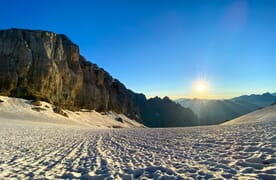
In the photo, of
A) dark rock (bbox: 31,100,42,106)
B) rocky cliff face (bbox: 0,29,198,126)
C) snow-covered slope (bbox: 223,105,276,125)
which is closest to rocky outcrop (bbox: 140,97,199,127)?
rocky cliff face (bbox: 0,29,198,126)

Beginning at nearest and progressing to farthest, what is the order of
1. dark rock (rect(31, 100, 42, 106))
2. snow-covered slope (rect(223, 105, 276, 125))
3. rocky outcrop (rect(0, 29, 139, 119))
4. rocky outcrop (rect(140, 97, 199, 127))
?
snow-covered slope (rect(223, 105, 276, 125))
dark rock (rect(31, 100, 42, 106))
rocky outcrop (rect(0, 29, 139, 119))
rocky outcrop (rect(140, 97, 199, 127))

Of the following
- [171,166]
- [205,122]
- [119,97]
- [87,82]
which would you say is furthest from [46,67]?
[205,122]

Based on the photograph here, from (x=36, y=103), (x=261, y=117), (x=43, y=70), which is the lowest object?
(x=261, y=117)

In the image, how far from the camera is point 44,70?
64.6 m

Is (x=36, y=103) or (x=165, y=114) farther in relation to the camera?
(x=165, y=114)

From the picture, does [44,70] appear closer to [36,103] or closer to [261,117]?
[36,103]

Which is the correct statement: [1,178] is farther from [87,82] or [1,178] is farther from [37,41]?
[87,82]

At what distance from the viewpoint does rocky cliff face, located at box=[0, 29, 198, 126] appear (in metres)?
59.8

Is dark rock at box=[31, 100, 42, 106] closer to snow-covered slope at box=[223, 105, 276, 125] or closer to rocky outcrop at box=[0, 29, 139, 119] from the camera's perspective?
rocky outcrop at box=[0, 29, 139, 119]

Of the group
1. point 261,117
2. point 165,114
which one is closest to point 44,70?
point 261,117

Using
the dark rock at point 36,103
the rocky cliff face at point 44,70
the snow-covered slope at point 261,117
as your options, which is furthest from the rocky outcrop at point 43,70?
the snow-covered slope at point 261,117

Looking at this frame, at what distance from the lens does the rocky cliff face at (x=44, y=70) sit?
5975 cm

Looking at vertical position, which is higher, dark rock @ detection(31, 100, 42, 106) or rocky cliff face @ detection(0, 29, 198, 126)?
rocky cliff face @ detection(0, 29, 198, 126)

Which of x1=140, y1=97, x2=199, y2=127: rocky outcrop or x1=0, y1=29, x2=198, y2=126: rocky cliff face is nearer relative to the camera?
x1=0, y1=29, x2=198, y2=126: rocky cliff face
